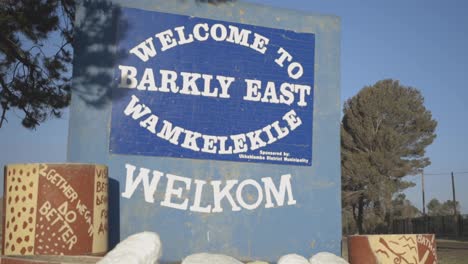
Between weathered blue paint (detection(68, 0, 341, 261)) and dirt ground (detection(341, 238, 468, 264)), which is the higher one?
weathered blue paint (detection(68, 0, 341, 261))

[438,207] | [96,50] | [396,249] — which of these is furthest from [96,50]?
[438,207]

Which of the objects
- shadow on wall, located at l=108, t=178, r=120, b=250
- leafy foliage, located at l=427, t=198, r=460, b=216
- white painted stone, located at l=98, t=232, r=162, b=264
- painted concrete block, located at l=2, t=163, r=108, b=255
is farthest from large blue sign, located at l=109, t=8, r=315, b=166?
leafy foliage, located at l=427, t=198, r=460, b=216

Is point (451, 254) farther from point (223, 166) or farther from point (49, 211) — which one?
point (49, 211)

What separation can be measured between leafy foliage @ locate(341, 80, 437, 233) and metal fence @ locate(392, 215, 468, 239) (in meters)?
3.08

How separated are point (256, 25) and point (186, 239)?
2591mm

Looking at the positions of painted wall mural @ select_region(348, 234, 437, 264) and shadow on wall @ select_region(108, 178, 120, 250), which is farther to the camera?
shadow on wall @ select_region(108, 178, 120, 250)

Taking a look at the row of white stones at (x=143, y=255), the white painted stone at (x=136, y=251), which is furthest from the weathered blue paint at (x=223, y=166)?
the white painted stone at (x=136, y=251)

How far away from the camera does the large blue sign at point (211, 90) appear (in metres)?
5.80

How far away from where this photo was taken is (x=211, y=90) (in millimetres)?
6074

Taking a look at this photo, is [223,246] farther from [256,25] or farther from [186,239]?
[256,25]

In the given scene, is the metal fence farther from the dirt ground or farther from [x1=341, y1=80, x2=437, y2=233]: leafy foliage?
the dirt ground

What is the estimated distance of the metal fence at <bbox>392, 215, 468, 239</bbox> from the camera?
3434 centimetres

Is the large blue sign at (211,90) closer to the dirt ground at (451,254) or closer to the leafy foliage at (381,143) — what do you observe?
the dirt ground at (451,254)

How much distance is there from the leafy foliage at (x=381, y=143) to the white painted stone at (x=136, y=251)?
28817mm
